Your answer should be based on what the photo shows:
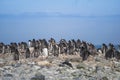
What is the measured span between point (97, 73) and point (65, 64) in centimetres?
467

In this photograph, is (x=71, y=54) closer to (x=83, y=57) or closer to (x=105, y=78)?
(x=83, y=57)

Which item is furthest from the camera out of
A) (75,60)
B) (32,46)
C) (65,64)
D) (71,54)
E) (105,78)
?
(32,46)

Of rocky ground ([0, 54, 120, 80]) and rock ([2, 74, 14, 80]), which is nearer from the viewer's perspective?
rock ([2, 74, 14, 80])

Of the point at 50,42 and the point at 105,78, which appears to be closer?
the point at 105,78

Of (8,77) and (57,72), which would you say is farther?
(57,72)

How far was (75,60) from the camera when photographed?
3938cm

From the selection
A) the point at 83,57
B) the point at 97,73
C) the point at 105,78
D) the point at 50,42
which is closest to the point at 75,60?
the point at 83,57

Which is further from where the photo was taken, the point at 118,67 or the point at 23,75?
the point at 118,67

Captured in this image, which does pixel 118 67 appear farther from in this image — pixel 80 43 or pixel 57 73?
pixel 80 43

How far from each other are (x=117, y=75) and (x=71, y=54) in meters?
17.5

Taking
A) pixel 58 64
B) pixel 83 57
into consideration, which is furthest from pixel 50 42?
pixel 58 64

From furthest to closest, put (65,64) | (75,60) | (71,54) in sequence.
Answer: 1. (71,54)
2. (75,60)
3. (65,64)

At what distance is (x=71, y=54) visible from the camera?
48656 mm

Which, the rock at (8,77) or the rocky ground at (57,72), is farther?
the rocky ground at (57,72)
